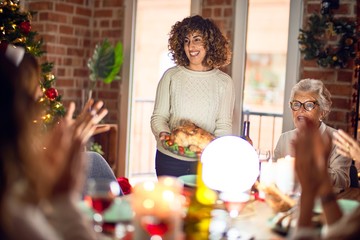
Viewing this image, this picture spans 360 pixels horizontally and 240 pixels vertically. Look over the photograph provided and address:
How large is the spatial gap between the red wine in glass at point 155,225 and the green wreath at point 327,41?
2.78 m

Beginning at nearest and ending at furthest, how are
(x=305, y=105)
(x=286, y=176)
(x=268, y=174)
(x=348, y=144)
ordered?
(x=286, y=176)
(x=268, y=174)
(x=348, y=144)
(x=305, y=105)

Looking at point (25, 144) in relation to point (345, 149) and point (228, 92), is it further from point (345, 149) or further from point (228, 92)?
point (228, 92)

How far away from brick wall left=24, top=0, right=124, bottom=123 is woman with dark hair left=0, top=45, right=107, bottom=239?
3.93 m

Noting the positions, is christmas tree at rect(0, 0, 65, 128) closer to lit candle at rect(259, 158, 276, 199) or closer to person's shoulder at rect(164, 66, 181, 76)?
person's shoulder at rect(164, 66, 181, 76)

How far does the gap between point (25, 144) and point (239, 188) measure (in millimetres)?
1101

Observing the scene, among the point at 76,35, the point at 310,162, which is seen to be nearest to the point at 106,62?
the point at 76,35

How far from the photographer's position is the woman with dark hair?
92 centimetres

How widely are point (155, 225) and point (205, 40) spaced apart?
5.90 feet

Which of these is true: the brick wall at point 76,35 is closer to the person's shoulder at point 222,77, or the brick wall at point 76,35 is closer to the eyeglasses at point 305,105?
the person's shoulder at point 222,77

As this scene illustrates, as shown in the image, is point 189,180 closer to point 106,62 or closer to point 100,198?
point 100,198

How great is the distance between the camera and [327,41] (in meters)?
→ 3.95

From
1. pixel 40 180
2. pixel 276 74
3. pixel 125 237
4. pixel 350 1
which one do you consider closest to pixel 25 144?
pixel 40 180

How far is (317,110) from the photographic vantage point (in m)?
2.76

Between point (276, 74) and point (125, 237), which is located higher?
point (276, 74)
